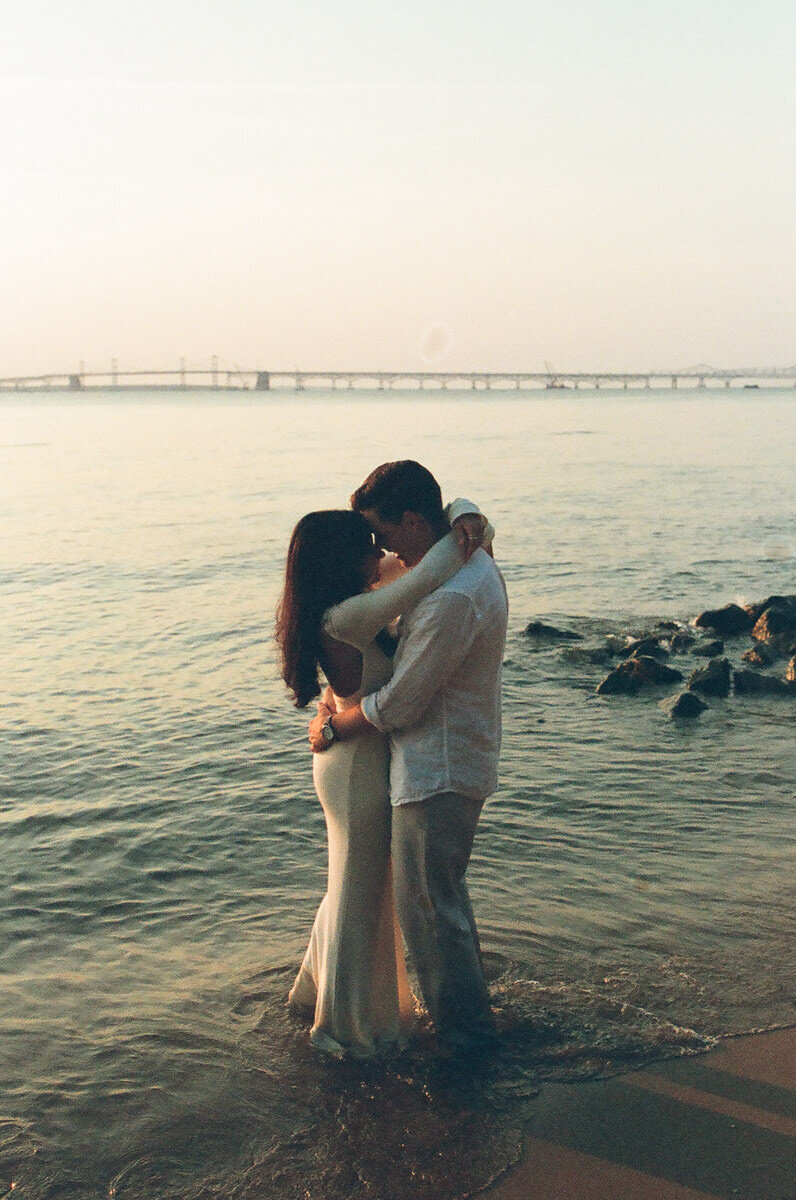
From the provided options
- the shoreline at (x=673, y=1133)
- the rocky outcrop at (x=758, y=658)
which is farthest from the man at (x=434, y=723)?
the rocky outcrop at (x=758, y=658)

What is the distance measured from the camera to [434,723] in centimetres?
424

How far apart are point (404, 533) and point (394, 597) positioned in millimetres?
278

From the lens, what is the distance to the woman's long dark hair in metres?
4.12

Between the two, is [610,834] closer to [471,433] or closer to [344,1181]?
[344,1181]

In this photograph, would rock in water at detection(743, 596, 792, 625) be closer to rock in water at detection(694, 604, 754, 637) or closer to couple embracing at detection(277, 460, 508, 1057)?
rock in water at detection(694, 604, 754, 637)

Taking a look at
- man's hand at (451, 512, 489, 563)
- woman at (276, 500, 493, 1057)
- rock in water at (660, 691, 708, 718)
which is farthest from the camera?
rock in water at (660, 691, 708, 718)

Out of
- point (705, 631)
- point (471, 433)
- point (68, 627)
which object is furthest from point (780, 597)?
point (471, 433)

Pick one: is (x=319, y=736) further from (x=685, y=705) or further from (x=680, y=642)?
(x=680, y=642)

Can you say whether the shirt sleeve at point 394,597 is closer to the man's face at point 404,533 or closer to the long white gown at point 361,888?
the long white gown at point 361,888

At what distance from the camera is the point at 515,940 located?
5926 millimetres

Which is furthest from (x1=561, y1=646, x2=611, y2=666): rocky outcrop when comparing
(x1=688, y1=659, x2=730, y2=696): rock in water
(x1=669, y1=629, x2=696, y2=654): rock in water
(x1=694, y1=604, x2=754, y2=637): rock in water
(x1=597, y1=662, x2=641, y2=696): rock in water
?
(x1=694, y1=604, x2=754, y2=637): rock in water

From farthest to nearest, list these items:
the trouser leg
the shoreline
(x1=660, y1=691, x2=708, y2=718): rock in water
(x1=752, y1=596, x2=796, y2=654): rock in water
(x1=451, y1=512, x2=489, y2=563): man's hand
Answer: (x1=752, y1=596, x2=796, y2=654): rock in water
(x1=660, y1=691, x2=708, y2=718): rock in water
the trouser leg
(x1=451, y1=512, x2=489, y2=563): man's hand
the shoreline

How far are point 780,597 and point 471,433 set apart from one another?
186ft

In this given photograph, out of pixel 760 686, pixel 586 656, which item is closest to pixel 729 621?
pixel 586 656
